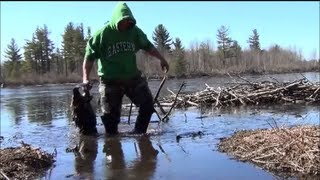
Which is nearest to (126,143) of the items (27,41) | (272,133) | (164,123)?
(272,133)

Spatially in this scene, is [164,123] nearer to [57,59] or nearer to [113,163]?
[113,163]

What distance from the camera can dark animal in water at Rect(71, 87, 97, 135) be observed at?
8219 mm

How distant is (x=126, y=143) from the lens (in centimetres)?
703

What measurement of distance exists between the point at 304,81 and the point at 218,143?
27.7ft

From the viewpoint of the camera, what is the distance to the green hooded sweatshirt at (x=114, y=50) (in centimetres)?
789

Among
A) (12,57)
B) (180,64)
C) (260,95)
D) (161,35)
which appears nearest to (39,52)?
(12,57)

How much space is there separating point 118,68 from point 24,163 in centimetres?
283

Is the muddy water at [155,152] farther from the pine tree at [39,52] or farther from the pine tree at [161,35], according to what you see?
the pine tree at [39,52]

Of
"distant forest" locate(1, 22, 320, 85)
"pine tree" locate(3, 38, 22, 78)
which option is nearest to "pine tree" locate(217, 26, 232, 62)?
"distant forest" locate(1, 22, 320, 85)

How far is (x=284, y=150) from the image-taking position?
16.4ft

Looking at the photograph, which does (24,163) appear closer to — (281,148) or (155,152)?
(155,152)

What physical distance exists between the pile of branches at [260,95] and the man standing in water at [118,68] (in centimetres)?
530

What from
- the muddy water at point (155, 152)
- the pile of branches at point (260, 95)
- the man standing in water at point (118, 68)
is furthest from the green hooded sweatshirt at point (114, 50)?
the pile of branches at point (260, 95)

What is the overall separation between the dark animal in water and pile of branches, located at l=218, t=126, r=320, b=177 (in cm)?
292
